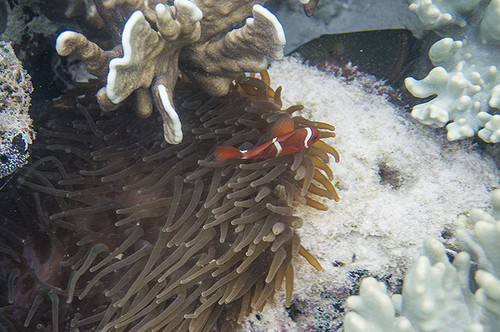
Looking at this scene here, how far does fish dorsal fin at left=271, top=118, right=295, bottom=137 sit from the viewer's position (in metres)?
2.00

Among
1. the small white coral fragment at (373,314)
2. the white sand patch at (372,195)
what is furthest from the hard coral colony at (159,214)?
the small white coral fragment at (373,314)

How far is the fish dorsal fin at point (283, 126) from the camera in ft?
6.56

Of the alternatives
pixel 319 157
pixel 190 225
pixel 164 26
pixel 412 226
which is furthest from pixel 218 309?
pixel 164 26

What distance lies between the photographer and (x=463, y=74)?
237 cm

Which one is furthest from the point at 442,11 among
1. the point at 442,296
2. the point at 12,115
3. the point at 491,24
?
the point at 12,115

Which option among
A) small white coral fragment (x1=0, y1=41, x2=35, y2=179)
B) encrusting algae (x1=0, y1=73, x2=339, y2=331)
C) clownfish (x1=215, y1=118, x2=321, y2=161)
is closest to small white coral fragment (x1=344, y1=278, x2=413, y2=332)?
encrusting algae (x1=0, y1=73, x2=339, y2=331)

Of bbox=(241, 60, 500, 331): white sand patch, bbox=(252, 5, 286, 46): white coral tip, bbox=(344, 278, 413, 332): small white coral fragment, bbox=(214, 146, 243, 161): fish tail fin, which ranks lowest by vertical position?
bbox=(241, 60, 500, 331): white sand patch

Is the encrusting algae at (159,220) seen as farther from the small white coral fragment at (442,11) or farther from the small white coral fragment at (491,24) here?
the small white coral fragment at (491,24)

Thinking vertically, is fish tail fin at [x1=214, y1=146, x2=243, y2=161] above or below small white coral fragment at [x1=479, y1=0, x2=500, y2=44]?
below

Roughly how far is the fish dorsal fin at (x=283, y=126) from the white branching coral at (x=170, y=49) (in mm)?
346

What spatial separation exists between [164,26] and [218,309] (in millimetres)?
1487

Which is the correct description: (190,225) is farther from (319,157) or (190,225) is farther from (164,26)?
(164,26)

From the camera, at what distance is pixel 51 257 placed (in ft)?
7.02

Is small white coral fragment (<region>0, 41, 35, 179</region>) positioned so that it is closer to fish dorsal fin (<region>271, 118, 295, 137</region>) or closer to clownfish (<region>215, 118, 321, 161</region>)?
clownfish (<region>215, 118, 321, 161</region>)
